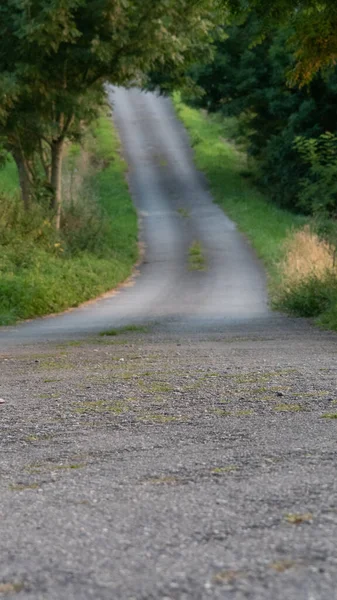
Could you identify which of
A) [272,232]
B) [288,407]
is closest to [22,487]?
[288,407]

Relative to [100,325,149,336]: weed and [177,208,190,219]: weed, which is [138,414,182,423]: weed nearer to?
[100,325,149,336]: weed

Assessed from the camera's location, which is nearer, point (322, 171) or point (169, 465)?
point (169, 465)

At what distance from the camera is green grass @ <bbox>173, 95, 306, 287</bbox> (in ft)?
125

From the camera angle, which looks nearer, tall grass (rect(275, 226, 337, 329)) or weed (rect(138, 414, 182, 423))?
weed (rect(138, 414, 182, 423))

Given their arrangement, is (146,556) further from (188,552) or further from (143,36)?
(143,36)

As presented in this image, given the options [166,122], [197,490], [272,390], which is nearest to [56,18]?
[272,390]

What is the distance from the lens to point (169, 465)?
572 centimetres

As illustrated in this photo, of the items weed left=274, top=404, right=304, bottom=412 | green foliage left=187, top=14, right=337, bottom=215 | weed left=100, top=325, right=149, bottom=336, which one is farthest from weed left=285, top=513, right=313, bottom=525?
green foliage left=187, top=14, right=337, bottom=215

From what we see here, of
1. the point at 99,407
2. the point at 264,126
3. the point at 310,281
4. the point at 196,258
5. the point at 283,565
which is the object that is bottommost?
the point at 283,565

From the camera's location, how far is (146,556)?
387cm

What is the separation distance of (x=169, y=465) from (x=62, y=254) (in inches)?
878

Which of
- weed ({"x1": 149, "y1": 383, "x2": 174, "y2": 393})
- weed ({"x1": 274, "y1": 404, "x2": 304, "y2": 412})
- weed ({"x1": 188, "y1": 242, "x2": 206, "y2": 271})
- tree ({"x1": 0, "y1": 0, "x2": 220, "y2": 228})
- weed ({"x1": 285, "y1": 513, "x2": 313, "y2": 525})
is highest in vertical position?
tree ({"x1": 0, "y1": 0, "x2": 220, "y2": 228})

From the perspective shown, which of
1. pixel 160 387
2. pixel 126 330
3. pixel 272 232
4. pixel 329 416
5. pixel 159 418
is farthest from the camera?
pixel 272 232

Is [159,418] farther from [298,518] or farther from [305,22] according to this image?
[305,22]
